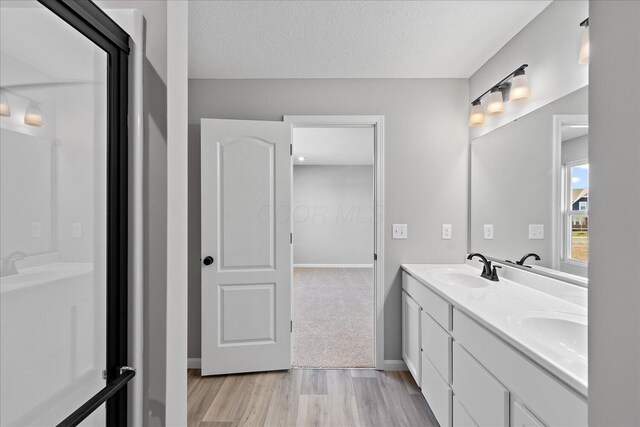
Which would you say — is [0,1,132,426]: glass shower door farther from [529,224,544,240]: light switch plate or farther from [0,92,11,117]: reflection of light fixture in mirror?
[529,224,544,240]: light switch plate

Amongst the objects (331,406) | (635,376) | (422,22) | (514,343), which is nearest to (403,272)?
(331,406)

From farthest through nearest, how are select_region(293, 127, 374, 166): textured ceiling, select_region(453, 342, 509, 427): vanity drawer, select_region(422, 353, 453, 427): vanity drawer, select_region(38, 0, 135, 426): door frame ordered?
select_region(293, 127, 374, 166): textured ceiling
select_region(422, 353, 453, 427): vanity drawer
select_region(453, 342, 509, 427): vanity drawer
select_region(38, 0, 135, 426): door frame

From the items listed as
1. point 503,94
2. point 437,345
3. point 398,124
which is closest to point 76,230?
point 437,345

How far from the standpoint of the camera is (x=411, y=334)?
8.01 feet

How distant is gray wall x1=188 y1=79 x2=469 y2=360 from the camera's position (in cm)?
271

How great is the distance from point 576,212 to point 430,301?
35.6 inches

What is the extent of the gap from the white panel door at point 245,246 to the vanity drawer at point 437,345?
1085 millimetres

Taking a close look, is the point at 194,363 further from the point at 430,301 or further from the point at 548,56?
the point at 548,56

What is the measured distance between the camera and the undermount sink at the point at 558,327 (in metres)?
1.26

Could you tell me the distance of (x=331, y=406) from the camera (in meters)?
2.18

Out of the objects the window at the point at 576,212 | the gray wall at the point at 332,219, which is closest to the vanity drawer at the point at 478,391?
the window at the point at 576,212

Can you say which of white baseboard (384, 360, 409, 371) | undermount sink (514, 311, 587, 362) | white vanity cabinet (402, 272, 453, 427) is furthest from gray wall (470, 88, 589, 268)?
white baseboard (384, 360, 409, 371)

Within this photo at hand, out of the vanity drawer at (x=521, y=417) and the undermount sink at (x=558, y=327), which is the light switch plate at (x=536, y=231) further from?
the vanity drawer at (x=521, y=417)

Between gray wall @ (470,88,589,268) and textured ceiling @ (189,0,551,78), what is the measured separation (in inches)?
23.8
